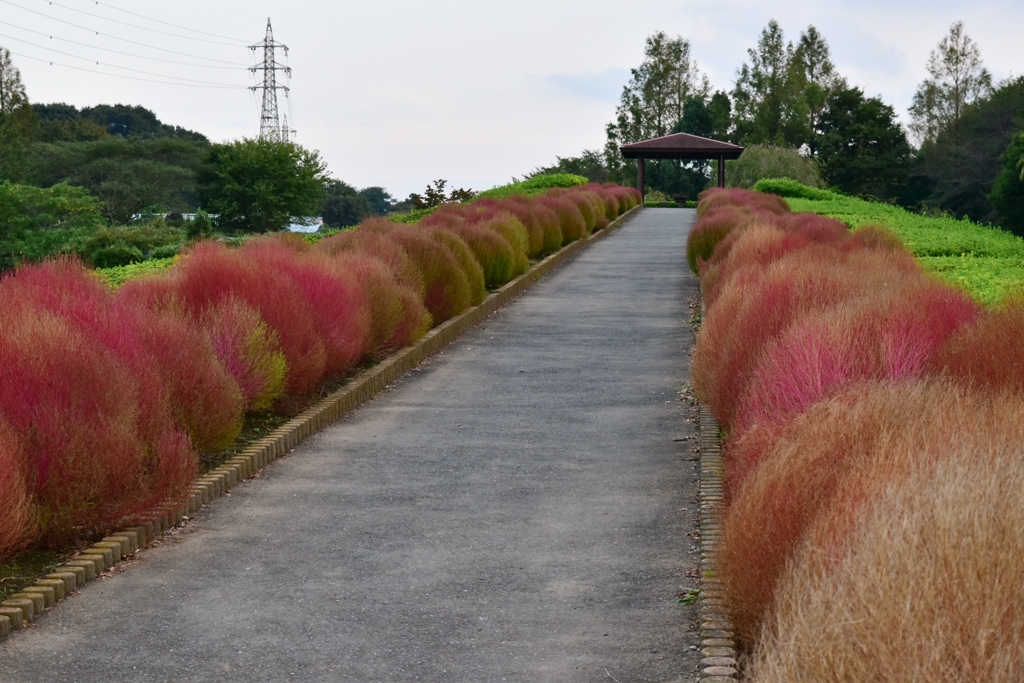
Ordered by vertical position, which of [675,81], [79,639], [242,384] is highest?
[675,81]

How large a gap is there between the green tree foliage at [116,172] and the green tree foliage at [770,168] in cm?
2813

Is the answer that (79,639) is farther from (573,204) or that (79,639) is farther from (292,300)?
(573,204)

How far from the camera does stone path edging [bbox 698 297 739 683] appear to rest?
422 centimetres

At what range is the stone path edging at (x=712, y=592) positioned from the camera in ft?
13.9

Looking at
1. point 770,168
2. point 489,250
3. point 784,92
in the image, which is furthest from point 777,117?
point 489,250

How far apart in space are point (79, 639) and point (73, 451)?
3.60 feet

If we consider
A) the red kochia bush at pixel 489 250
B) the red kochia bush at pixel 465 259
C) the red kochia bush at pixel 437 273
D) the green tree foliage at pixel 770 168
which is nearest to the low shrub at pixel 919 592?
the red kochia bush at pixel 437 273

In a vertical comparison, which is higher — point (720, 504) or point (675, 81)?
point (675, 81)

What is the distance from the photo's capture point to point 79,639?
4.74m

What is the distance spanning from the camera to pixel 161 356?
276 inches

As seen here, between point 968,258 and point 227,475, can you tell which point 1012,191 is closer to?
point 968,258

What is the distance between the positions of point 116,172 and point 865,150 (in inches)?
1494

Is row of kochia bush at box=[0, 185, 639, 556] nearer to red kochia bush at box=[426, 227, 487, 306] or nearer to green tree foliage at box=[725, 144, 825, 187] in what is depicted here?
red kochia bush at box=[426, 227, 487, 306]

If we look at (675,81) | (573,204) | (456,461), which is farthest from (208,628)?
(675,81)
